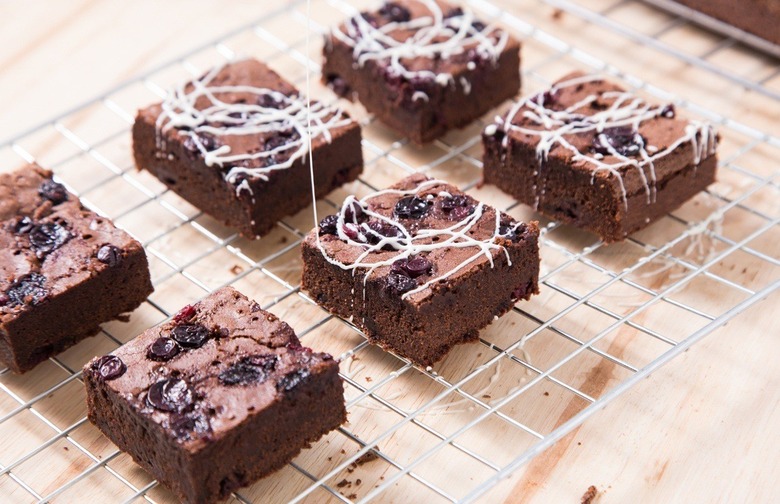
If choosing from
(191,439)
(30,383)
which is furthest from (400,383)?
(30,383)

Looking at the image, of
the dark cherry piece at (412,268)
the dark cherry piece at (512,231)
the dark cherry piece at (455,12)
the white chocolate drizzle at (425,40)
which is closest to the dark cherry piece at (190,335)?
the dark cherry piece at (412,268)

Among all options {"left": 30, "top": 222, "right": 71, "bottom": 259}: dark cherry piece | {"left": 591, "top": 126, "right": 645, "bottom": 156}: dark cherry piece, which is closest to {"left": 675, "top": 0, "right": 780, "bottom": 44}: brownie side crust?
{"left": 591, "top": 126, "right": 645, "bottom": 156}: dark cherry piece

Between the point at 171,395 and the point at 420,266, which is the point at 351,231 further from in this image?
the point at 171,395

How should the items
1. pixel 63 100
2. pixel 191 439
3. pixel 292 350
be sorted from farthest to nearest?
1. pixel 63 100
2. pixel 292 350
3. pixel 191 439

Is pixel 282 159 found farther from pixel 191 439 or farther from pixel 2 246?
pixel 191 439

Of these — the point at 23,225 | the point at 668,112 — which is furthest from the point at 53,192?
the point at 668,112

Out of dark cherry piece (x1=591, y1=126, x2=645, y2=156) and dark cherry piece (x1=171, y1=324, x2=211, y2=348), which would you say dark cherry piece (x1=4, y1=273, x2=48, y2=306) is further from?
dark cherry piece (x1=591, y1=126, x2=645, y2=156)

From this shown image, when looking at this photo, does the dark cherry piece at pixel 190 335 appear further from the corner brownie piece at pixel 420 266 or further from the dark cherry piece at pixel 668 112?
the dark cherry piece at pixel 668 112
